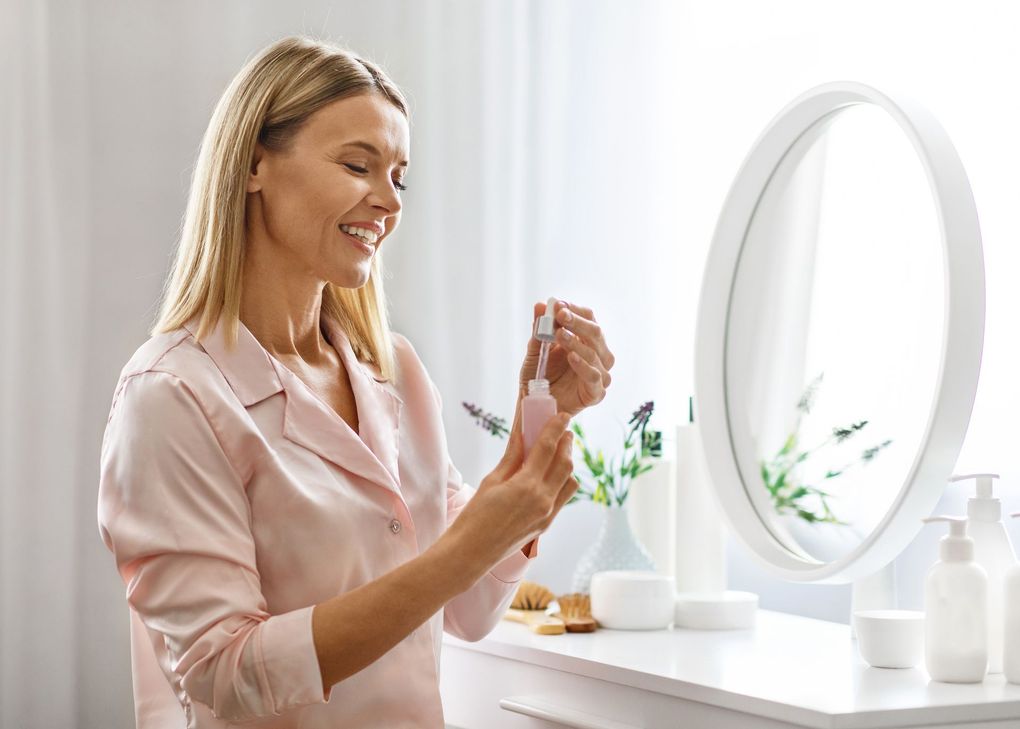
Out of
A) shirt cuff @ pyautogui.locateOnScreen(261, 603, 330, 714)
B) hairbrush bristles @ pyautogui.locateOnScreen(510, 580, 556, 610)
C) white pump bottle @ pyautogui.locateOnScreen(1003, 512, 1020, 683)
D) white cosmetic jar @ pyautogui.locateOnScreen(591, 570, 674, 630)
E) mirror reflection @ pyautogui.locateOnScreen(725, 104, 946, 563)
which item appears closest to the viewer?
shirt cuff @ pyautogui.locateOnScreen(261, 603, 330, 714)

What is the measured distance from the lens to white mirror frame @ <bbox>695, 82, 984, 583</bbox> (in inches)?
46.5

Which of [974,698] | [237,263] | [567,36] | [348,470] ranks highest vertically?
[567,36]

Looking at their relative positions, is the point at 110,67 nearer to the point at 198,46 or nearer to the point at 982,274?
the point at 198,46

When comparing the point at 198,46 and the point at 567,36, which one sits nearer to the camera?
the point at 198,46

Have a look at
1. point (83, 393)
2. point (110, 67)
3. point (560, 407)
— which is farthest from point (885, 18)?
point (83, 393)

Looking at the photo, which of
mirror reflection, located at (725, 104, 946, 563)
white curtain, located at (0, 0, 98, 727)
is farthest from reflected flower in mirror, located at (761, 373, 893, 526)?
white curtain, located at (0, 0, 98, 727)

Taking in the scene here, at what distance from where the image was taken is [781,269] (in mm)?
1515

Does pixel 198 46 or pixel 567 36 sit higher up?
pixel 567 36

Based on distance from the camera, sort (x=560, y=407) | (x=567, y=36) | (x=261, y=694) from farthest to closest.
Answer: (x=567, y=36) < (x=560, y=407) < (x=261, y=694)

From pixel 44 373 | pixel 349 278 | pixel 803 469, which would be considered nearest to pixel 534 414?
pixel 349 278

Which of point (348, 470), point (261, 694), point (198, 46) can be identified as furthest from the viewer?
point (198, 46)

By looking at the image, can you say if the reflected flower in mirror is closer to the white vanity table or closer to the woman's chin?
the white vanity table

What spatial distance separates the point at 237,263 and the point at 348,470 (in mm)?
211

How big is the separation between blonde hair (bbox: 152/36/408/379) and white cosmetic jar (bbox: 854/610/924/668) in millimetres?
723
